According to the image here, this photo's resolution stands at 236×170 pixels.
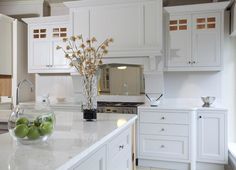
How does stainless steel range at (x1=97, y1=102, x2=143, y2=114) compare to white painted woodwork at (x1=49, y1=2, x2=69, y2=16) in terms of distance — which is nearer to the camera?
stainless steel range at (x1=97, y1=102, x2=143, y2=114)

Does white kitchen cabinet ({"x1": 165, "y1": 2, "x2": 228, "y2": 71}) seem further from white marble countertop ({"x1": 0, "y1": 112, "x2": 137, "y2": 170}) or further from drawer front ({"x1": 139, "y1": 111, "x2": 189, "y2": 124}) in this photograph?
white marble countertop ({"x1": 0, "y1": 112, "x2": 137, "y2": 170})

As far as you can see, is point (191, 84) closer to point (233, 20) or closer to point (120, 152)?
point (233, 20)

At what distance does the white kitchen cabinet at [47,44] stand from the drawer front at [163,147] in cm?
185

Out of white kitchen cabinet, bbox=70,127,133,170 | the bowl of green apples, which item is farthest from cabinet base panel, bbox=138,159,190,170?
the bowl of green apples

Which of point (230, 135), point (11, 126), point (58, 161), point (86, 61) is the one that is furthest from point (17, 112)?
point (230, 135)

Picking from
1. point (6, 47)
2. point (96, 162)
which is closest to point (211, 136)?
point (96, 162)

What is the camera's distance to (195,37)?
375 centimetres

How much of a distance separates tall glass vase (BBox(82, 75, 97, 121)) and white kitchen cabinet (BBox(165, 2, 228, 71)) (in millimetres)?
2044

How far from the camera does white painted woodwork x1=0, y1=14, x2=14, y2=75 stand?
4289 mm

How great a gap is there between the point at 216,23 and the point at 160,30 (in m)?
0.84

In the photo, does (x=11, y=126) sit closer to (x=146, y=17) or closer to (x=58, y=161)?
(x=58, y=161)

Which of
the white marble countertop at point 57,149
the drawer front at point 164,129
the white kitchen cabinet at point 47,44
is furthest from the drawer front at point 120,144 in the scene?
the white kitchen cabinet at point 47,44

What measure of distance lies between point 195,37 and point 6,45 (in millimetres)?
3248

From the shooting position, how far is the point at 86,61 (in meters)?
2.02
